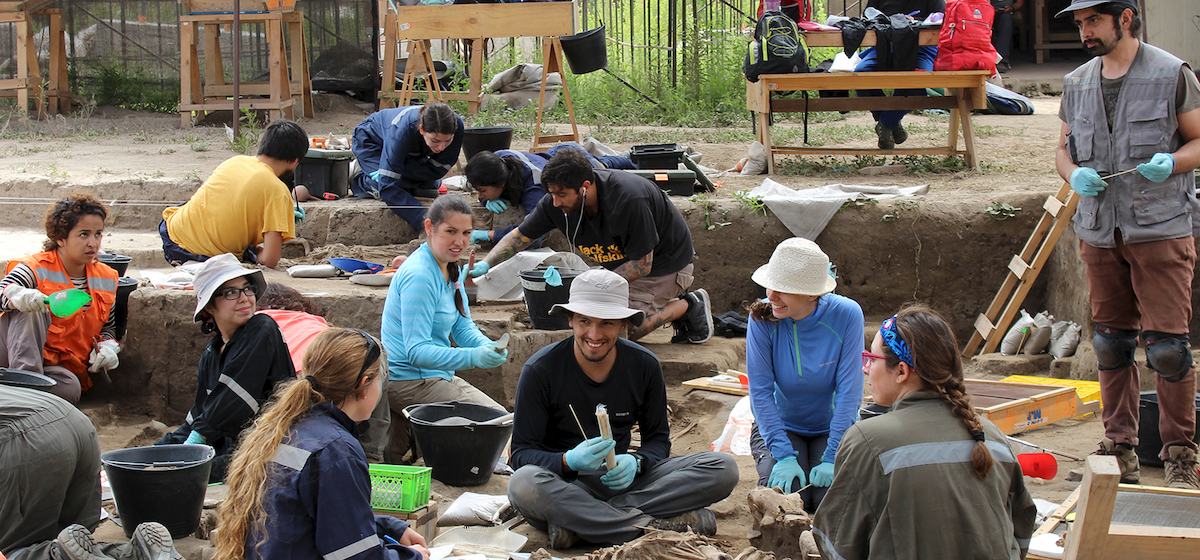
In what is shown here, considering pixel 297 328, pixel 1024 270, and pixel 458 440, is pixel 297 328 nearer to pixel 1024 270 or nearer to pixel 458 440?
pixel 458 440

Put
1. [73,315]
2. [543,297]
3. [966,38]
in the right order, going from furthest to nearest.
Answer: [966,38] → [543,297] → [73,315]

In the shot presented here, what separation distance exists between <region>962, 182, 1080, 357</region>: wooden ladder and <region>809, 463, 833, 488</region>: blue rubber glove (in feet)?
10.4

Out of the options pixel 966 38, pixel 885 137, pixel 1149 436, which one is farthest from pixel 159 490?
pixel 885 137

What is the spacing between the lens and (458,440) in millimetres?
4152

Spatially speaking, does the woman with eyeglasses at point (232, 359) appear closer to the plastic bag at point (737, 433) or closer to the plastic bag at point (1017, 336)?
the plastic bag at point (737, 433)

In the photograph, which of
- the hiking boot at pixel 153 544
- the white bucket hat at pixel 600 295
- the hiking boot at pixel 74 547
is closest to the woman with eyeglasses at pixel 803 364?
the white bucket hat at pixel 600 295

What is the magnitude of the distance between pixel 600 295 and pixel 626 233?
6.31 feet

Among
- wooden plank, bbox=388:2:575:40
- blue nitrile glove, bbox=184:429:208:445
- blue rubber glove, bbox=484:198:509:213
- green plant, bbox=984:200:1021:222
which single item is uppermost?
wooden plank, bbox=388:2:575:40

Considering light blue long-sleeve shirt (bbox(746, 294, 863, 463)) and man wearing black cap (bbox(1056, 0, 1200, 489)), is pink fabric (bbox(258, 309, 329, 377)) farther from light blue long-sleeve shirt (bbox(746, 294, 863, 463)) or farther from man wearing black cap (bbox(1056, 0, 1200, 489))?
man wearing black cap (bbox(1056, 0, 1200, 489))

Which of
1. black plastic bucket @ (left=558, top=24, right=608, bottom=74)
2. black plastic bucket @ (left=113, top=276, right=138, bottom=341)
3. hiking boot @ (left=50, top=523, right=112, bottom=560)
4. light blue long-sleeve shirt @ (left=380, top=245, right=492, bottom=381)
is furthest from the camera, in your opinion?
black plastic bucket @ (left=558, top=24, right=608, bottom=74)

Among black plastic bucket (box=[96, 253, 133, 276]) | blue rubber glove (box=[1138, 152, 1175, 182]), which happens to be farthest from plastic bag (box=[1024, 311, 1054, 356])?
black plastic bucket (box=[96, 253, 133, 276])

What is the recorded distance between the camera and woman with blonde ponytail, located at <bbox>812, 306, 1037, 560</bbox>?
2.29 m

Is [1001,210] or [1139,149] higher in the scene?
[1139,149]

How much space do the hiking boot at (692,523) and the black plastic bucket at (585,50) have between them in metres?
5.71
